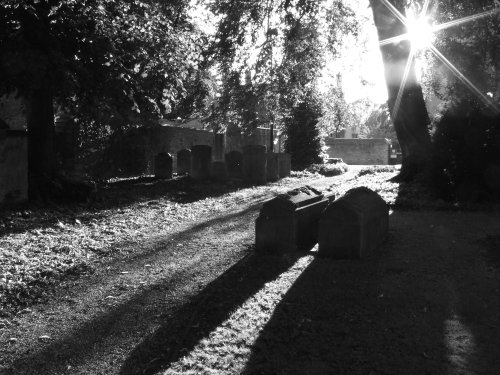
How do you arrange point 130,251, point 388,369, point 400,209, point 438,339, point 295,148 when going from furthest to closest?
point 295,148, point 400,209, point 130,251, point 438,339, point 388,369

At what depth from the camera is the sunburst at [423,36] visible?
13656 mm

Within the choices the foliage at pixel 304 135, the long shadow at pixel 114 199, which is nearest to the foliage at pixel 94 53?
the long shadow at pixel 114 199

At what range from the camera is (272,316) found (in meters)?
4.38

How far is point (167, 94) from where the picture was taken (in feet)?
42.6

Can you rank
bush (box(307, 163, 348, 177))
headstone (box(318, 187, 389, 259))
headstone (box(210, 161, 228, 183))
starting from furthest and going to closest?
bush (box(307, 163, 348, 177)) < headstone (box(210, 161, 228, 183)) < headstone (box(318, 187, 389, 259))

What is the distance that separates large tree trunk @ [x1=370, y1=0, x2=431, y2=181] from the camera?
44.5 feet

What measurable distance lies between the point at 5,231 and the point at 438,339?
6.33 metres

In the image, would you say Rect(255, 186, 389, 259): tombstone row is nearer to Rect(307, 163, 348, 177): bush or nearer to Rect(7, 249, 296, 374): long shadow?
Rect(7, 249, 296, 374): long shadow

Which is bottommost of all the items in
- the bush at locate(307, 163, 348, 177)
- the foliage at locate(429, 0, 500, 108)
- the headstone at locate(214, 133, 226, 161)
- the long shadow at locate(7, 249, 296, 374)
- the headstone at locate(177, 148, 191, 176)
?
the long shadow at locate(7, 249, 296, 374)

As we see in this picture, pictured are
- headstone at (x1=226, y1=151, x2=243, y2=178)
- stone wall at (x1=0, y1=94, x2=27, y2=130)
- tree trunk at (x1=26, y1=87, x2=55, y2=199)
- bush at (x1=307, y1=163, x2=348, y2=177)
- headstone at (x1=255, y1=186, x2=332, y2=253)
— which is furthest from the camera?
bush at (x1=307, y1=163, x2=348, y2=177)

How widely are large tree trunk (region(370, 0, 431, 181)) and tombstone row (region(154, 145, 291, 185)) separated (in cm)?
543

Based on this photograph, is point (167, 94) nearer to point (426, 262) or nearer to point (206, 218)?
point (206, 218)

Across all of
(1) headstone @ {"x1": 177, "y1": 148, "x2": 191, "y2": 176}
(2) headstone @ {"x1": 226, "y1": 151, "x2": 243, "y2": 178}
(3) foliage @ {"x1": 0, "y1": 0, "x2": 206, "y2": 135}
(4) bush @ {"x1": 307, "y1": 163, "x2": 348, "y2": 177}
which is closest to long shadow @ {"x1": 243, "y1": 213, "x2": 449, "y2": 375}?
(3) foliage @ {"x1": 0, "y1": 0, "x2": 206, "y2": 135}

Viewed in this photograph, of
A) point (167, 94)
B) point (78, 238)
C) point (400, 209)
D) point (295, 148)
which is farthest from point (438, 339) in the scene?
point (295, 148)
